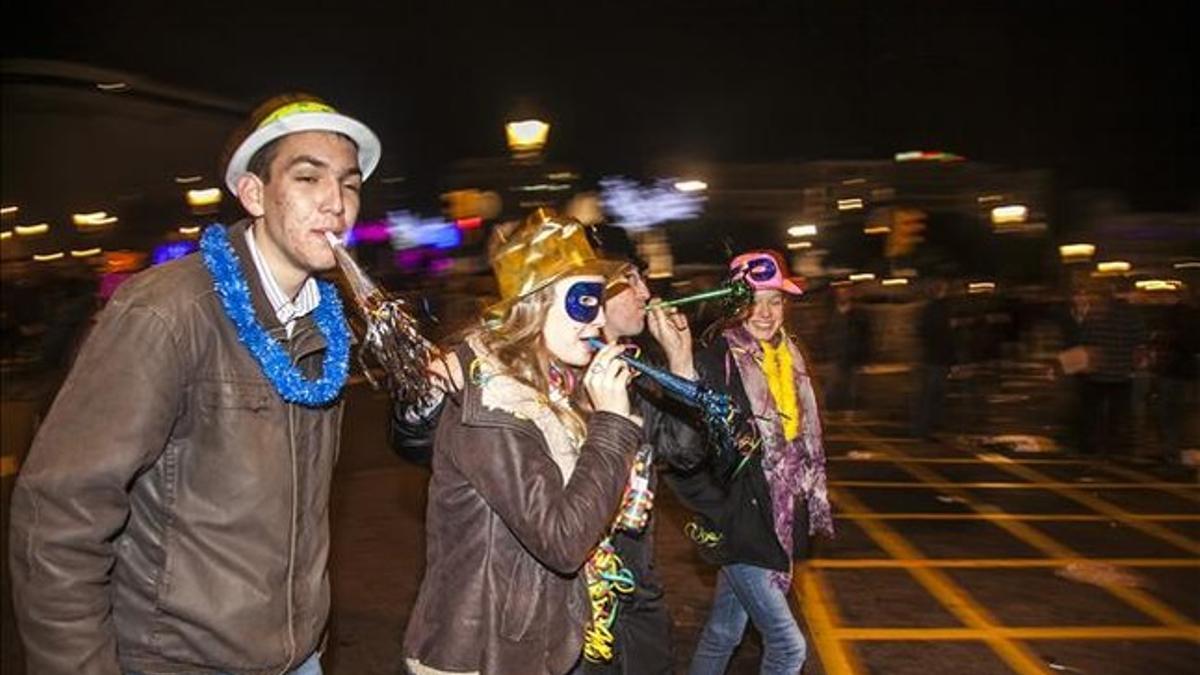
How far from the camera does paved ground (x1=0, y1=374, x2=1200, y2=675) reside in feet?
17.7

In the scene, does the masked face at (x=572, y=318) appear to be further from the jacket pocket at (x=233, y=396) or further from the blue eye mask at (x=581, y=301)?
the jacket pocket at (x=233, y=396)

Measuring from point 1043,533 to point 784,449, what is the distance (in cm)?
507

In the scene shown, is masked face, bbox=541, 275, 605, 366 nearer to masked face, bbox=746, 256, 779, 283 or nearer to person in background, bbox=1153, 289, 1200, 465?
masked face, bbox=746, 256, 779, 283

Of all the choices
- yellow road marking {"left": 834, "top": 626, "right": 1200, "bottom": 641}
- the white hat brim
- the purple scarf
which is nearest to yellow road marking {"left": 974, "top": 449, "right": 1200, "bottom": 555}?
yellow road marking {"left": 834, "top": 626, "right": 1200, "bottom": 641}

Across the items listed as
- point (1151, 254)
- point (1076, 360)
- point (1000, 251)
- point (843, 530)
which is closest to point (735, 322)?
point (843, 530)

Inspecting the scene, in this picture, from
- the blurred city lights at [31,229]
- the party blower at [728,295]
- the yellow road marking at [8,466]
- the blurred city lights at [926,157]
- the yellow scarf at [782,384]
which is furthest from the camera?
the blurred city lights at [926,157]

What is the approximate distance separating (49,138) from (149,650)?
21.1 metres

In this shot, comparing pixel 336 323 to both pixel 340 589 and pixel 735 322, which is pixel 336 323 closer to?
pixel 735 322

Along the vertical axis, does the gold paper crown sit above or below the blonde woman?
above

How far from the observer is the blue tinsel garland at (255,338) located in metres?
2.18

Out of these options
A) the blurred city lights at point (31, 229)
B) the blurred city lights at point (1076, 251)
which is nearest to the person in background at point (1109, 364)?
the blurred city lights at point (31, 229)

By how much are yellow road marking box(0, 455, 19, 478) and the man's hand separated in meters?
7.88

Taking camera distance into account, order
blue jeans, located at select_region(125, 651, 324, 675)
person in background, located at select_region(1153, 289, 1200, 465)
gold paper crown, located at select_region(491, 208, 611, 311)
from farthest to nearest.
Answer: person in background, located at select_region(1153, 289, 1200, 465) → gold paper crown, located at select_region(491, 208, 611, 311) → blue jeans, located at select_region(125, 651, 324, 675)

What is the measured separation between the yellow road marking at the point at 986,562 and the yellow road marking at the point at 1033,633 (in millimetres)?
1260
